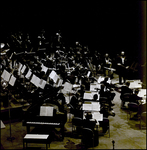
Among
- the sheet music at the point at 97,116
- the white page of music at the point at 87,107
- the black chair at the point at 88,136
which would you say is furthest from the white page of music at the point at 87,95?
the black chair at the point at 88,136

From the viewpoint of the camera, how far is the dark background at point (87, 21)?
13.9 meters

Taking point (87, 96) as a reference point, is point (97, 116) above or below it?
below

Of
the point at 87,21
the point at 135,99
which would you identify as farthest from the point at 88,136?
the point at 87,21

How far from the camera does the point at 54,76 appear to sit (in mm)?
7039

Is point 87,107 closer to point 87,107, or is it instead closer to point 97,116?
point 87,107

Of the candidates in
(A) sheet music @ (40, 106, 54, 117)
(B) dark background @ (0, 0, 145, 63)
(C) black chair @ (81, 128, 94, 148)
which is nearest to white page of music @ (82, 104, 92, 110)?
(C) black chair @ (81, 128, 94, 148)

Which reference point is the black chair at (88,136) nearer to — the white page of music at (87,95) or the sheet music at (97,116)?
the sheet music at (97,116)

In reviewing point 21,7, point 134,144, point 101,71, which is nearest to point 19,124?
point 134,144

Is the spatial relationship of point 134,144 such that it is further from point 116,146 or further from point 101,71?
point 101,71

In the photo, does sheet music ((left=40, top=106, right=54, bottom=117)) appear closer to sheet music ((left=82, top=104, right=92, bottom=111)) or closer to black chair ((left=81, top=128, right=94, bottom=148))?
sheet music ((left=82, top=104, right=92, bottom=111))

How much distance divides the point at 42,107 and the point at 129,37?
10744 millimetres

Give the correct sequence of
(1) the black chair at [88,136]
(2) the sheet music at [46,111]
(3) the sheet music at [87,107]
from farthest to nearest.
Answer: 1. (3) the sheet music at [87,107]
2. (2) the sheet music at [46,111]
3. (1) the black chair at [88,136]

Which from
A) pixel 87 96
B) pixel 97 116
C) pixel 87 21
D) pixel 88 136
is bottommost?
pixel 88 136

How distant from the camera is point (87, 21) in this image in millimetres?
16000
